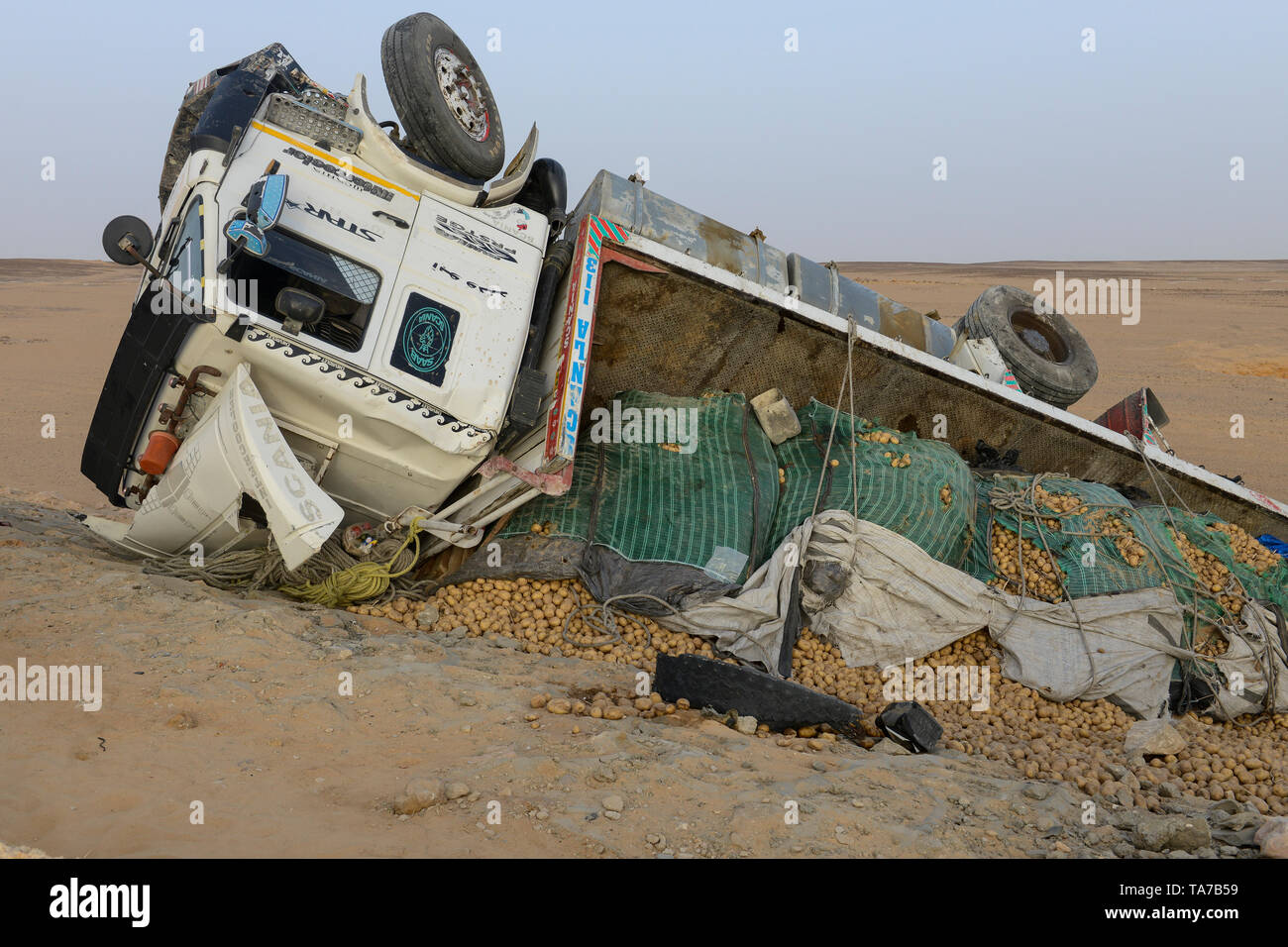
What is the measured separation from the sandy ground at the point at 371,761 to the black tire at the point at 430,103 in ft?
8.47

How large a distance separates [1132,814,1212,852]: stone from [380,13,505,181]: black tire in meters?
4.57

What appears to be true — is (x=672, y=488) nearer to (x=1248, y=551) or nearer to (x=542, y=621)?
(x=542, y=621)

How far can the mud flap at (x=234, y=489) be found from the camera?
4633 mm

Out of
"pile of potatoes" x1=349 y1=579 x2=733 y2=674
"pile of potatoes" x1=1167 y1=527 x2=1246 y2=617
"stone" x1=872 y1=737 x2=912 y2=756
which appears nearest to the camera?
"stone" x1=872 y1=737 x2=912 y2=756

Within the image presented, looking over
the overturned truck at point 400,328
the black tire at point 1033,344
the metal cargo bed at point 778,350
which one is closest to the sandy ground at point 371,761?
the overturned truck at point 400,328

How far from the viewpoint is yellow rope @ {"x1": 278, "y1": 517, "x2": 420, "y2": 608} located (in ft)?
17.5

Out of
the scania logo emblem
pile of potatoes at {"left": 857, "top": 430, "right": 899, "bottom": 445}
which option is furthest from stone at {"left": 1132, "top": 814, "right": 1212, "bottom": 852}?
the scania logo emblem

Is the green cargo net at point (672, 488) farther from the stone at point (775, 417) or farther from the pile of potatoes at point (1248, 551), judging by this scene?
the pile of potatoes at point (1248, 551)

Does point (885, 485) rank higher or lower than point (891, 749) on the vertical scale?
higher

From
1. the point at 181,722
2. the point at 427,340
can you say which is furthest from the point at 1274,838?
the point at 427,340

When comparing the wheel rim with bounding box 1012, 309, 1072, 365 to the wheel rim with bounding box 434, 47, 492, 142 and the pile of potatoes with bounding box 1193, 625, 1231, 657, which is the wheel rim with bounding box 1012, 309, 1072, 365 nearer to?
the pile of potatoes with bounding box 1193, 625, 1231, 657

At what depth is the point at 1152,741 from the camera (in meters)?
4.71

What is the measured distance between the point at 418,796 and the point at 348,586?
232 cm

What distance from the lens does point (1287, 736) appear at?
17.7ft
